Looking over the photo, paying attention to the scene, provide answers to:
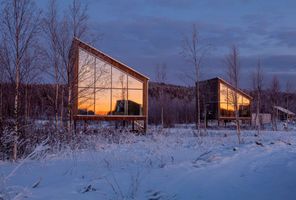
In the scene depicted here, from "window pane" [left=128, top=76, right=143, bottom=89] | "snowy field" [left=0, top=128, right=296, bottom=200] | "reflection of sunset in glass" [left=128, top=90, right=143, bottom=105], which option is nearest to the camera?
"snowy field" [left=0, top=128, right=296, bottom=200]

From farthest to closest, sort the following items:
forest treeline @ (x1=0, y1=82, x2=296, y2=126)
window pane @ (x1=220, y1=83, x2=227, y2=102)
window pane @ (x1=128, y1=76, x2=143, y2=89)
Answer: window pane @ (x1=220, y1=83, x2=227, y2=102), window pane @ (x1=128, y1=76, x2=143, y2=89), forest treeline @ (x1=0, y1=82, x2=296, y2=126)

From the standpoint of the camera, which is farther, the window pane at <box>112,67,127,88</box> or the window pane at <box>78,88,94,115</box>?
the window pane at <box>112,67,127,88</box>

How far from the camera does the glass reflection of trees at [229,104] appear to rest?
143 ft

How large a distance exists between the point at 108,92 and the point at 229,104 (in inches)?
755

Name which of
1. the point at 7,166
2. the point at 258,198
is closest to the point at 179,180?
the point at 258,198

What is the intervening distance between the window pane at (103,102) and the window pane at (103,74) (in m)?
0.46

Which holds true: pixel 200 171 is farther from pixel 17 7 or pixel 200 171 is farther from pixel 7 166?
pixel 17 7

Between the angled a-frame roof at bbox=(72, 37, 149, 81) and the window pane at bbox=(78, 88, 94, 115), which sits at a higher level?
the angled a-frame roof at bbox=(72, 37, 149, 81)

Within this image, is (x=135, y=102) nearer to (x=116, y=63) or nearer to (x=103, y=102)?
(x=103, y=102)

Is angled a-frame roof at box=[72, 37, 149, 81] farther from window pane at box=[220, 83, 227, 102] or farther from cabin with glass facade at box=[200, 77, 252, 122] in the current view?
window pane at box=[220, 83, 227, 102]

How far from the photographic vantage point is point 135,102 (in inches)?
1219

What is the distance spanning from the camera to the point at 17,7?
13258 millimetres

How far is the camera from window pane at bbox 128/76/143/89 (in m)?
30.5

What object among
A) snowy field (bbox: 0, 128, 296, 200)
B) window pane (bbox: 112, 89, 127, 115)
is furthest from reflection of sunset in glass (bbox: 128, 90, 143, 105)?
snowy field (bbox: 0, 128, 296, 200)
